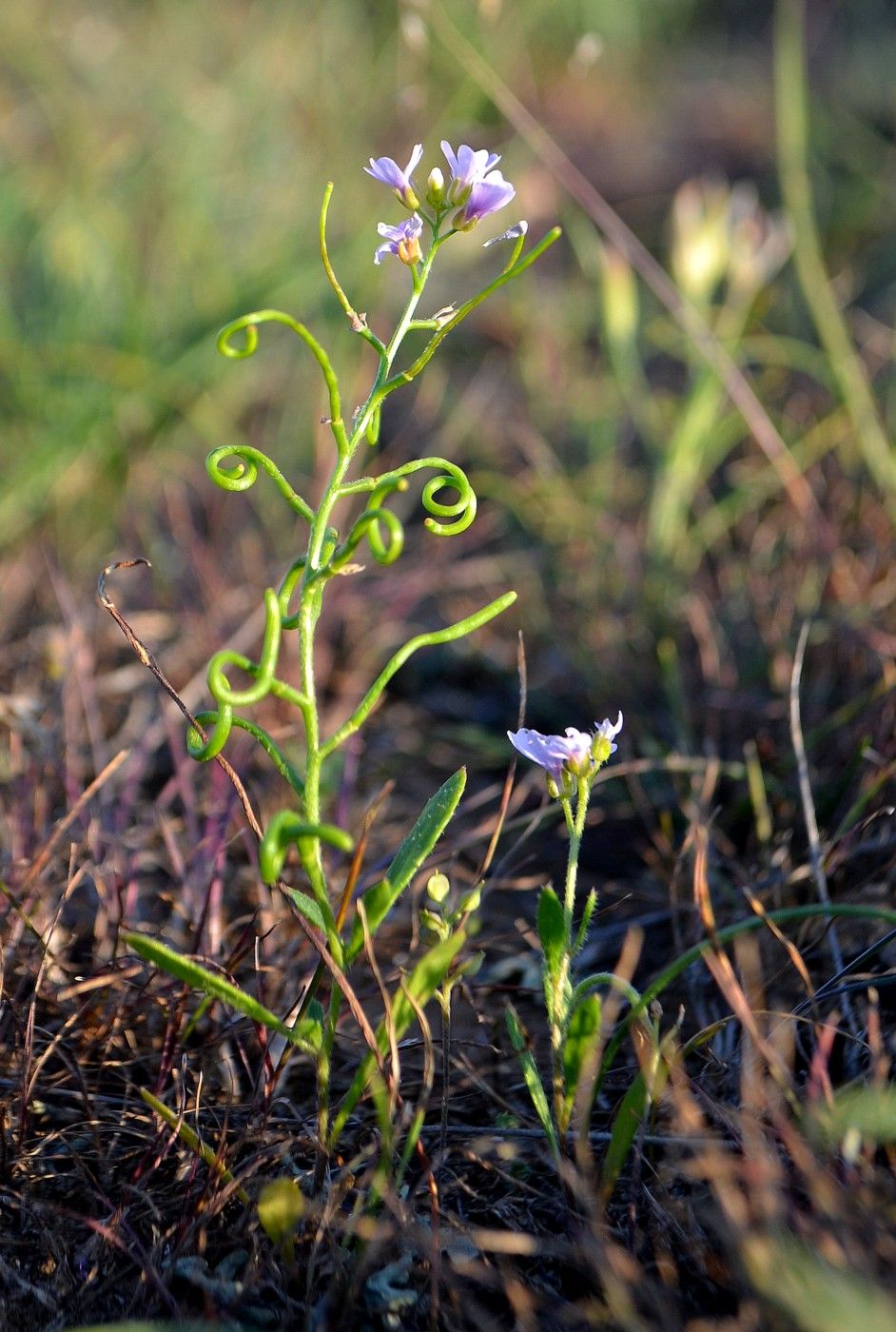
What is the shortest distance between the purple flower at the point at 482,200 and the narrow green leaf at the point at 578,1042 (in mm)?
589

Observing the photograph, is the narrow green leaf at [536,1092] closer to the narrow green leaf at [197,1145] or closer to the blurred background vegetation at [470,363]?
the narrow green leaf at [197,1145]

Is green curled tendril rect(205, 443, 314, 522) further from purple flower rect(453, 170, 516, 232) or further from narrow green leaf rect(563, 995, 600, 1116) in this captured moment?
narrow green leaf rect(563, 995, 600, 1116)

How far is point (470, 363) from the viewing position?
2951 millimetres

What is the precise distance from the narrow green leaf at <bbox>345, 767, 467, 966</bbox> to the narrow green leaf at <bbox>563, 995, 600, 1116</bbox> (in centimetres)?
16

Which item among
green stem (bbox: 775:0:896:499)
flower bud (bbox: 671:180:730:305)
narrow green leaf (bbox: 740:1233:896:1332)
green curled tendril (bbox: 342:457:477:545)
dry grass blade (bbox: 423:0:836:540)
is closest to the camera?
narrow green leaf (bbox: 740:1233:896:1332)

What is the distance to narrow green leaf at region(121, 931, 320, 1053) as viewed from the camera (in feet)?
2.47

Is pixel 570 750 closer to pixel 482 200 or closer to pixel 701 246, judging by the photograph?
pixel 482 200

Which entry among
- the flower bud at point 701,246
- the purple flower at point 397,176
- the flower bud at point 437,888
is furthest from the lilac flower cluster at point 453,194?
the flower bud at point 701,246

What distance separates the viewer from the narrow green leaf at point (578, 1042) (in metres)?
0.80

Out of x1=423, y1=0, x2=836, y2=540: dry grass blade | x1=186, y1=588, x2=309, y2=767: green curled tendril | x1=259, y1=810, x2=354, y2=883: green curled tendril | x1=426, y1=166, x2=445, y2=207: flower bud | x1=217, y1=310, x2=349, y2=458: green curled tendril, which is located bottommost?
x1=259, y1=810, x2=354, y2=883: green curled tendril

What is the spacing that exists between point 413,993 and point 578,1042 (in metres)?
0.13

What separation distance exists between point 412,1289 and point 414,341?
2.47 m

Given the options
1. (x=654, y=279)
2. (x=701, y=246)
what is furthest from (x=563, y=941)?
(x=701, y=246)

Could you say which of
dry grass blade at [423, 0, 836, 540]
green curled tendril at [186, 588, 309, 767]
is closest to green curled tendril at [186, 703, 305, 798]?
green curled tendril at [186, 588, 309, 767]
